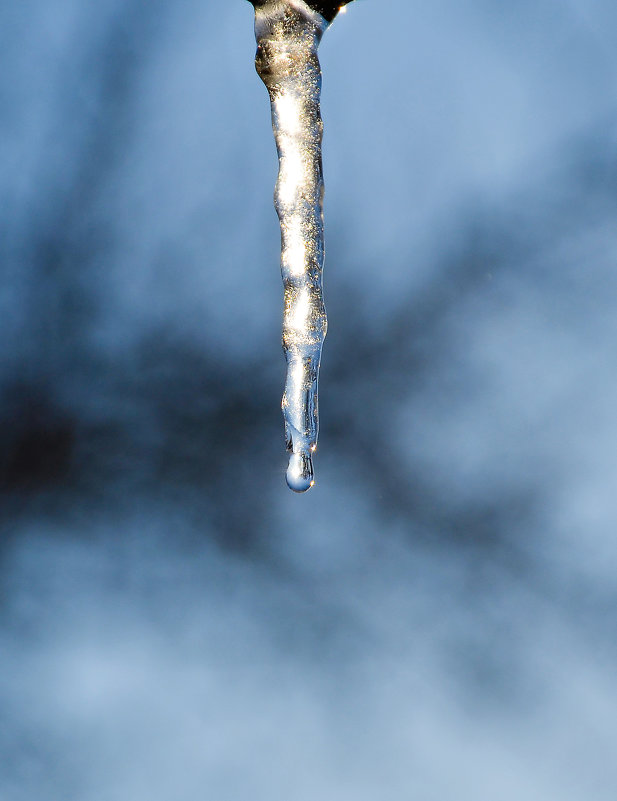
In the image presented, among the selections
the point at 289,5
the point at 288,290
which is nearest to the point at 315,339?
the point at 288,290

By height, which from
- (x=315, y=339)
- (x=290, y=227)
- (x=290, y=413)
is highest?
(x=290, y=227)

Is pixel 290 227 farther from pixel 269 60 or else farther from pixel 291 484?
pixel 291 484

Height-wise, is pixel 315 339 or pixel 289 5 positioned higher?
pixel 289 5

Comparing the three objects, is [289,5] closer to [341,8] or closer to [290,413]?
[341,8]

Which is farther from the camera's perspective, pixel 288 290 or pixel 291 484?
pixel 288 290
